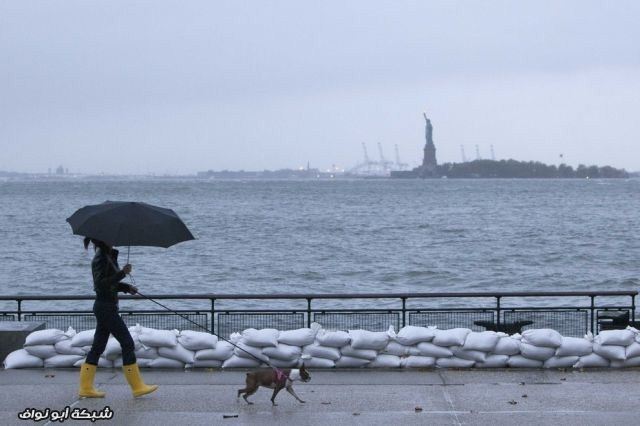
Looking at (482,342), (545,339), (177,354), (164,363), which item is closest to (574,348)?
(545,339)

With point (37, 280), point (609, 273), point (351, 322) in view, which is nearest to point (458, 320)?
point (351, 322)

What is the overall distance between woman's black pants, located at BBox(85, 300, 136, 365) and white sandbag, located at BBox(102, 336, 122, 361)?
122cm

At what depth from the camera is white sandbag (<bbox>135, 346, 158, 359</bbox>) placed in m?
11.6

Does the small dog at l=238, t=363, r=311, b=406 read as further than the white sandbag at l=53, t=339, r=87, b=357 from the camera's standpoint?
No

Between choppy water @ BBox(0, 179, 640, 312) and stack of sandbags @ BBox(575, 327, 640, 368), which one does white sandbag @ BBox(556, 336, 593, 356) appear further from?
choppy water @ BBox(0, 179, 640, 312)

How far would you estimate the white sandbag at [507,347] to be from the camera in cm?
1158

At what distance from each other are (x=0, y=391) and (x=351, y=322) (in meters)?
6.23

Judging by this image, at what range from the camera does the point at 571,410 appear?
9.68 meters

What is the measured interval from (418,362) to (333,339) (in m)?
0.94

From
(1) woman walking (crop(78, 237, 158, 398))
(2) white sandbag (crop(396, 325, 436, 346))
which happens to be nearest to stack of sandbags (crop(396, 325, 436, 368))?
(2) white sandbag (crop(396, 325, 436, 346))

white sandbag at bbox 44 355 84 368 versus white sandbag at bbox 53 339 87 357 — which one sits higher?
white sandbag at bbox 53 339 87 357

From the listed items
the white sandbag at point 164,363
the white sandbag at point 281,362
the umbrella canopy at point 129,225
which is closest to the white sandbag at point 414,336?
the white sandbag at point 281,362

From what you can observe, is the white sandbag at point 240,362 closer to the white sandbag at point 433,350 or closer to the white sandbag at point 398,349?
the white sandbag at point 398,349

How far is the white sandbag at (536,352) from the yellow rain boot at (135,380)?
3.99 meters
